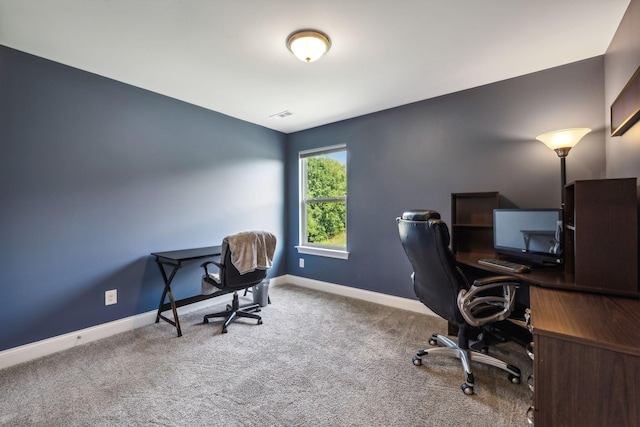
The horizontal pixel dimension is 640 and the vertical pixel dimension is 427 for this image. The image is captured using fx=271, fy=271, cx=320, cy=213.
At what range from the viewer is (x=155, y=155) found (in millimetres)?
2846

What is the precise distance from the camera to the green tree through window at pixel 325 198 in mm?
3789

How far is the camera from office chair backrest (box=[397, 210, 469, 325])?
1657mm

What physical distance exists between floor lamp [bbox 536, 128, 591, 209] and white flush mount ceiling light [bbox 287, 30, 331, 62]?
1803mm

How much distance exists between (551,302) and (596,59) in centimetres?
217

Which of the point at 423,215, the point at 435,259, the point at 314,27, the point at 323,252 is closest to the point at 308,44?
the point at 314,27

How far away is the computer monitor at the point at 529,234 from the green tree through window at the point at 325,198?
185 centimetres

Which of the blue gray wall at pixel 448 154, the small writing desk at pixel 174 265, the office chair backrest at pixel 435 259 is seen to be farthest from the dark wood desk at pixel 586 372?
the small writing desk at pixel 174 265

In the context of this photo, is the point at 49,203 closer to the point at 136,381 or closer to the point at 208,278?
the point at 208,278

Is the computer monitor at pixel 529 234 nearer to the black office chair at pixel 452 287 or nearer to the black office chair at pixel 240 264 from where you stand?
the black office chair at pixel 452 287

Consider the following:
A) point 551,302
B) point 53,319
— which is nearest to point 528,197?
point 551,302

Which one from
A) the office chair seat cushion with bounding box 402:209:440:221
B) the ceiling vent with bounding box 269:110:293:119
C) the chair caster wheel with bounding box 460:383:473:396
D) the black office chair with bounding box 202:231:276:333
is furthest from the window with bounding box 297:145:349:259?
the chair caster wheel with bounding box 460:383:473:396

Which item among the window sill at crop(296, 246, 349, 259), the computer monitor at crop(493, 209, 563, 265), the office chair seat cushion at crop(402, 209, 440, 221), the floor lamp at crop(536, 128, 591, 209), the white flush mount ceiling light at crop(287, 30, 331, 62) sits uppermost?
the white flush mount ceiling light at crop(287, 30, 331, 62)

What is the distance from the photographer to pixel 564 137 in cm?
201

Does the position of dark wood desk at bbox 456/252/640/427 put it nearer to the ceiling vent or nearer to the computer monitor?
the computer monitor
